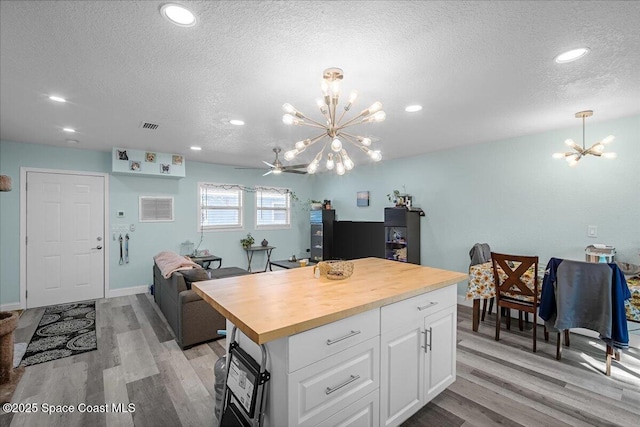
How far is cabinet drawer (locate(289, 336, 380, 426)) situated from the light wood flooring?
0.78 m

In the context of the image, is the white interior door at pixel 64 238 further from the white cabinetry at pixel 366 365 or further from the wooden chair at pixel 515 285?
the wooden chair at pixel 515 285

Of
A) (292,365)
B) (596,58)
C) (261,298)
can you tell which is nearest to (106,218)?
(261,298)

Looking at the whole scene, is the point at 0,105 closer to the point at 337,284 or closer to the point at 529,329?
the point at 337,284

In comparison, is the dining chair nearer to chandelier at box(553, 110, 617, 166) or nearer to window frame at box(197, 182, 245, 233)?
chandelier at box(553, 110, 617, 166)

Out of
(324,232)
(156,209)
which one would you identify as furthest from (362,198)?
(156,209)

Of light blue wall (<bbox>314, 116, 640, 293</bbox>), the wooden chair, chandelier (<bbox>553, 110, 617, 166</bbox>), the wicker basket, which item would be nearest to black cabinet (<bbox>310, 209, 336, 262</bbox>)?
light blue wall (<bbox>314, 116, 640, 293</bbox>)

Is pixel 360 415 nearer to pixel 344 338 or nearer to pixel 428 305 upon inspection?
pixel 344 338

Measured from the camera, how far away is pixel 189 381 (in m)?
2.51

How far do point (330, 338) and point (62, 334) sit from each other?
3.84m

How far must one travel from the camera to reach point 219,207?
20.6 feet

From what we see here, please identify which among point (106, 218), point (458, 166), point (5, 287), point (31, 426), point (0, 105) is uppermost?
point (0, 105)

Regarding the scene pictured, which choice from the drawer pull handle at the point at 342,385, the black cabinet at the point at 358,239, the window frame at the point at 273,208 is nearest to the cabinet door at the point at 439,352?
the drawer pull handle at the point at 342,385

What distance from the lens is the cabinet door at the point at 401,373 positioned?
1.74 m

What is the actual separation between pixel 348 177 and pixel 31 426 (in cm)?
589
